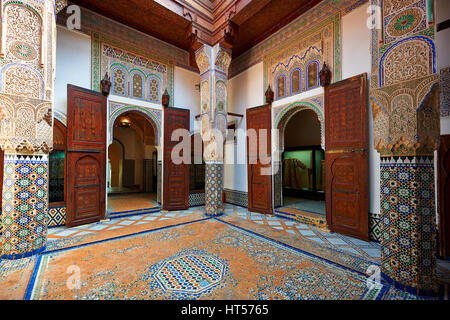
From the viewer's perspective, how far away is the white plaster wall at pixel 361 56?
3136 mm

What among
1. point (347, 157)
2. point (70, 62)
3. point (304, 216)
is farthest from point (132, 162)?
point (347, 157)

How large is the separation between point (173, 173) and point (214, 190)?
1.25 metres

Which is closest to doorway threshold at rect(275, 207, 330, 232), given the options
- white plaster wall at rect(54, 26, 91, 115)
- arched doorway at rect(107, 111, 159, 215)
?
white plaster wall at rect(54, 26, 91, 115)

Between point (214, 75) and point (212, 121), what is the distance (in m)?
1.08

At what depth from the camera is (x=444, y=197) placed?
2.53 meters

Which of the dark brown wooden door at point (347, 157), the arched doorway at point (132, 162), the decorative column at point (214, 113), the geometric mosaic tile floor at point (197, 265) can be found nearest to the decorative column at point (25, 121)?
the geometric mosaic tile floor at point (197, 265)

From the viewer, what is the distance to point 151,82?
5133mm

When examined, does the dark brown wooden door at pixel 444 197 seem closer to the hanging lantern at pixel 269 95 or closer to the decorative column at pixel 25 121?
the hanging lantern at pixel 269 95

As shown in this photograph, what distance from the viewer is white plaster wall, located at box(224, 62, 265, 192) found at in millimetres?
5242

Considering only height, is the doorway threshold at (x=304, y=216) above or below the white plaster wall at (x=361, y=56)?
below

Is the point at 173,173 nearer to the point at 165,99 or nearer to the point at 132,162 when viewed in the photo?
the point at 165,99

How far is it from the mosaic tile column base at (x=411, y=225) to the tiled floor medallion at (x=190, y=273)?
5.64 feet

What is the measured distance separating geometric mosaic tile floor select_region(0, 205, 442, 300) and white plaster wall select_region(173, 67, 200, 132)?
11.1ft

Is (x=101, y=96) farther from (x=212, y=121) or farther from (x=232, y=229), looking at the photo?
(x=232, y=229)
